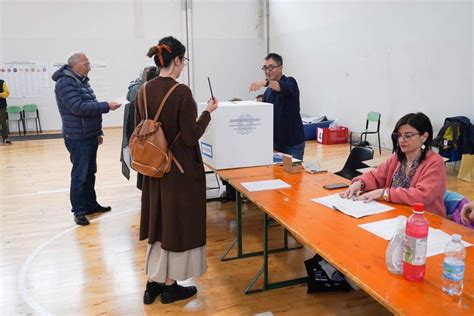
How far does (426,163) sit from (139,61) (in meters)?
8.96

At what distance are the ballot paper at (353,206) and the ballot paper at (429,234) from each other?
0.41 feet

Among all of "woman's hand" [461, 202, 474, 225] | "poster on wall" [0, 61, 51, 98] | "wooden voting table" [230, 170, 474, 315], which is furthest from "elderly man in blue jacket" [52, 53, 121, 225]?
"poster on wall" [0, 61, 51, 98]

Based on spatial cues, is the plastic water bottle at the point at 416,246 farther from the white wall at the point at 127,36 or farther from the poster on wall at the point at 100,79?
the poster on wall at the point at 100,79

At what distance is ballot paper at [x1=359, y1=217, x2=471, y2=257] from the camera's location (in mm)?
1519

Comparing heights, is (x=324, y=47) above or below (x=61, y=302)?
above

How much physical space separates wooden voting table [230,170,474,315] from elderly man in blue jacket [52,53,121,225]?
1758 millimetres

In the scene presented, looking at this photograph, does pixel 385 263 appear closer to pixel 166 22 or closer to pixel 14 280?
pixel 14 280

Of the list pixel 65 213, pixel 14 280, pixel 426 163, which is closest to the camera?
pixel 426 163

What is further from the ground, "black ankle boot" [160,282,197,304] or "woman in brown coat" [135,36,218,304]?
"woman in brown coat" [135,36,218,304]

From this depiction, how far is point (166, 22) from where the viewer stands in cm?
1012

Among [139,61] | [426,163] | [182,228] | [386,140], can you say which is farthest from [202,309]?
[139,61]

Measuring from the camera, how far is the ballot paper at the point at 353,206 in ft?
6.39

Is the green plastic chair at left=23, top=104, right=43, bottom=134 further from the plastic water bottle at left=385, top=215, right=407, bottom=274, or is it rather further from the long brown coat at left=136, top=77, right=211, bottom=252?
the plastic water bottle at left=385, top=215, right=407, bottom=274

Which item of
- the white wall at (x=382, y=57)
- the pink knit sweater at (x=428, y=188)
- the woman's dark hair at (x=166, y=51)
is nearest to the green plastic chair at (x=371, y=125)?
the white wall at (x=382, y=57)
